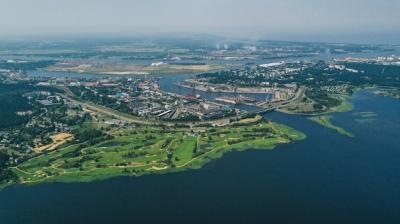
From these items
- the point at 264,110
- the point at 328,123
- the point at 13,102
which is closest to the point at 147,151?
the point at 264,110

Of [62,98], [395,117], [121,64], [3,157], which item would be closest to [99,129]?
[3,157]

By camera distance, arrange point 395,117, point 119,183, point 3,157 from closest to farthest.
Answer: point 119,183
point 3,157
point 395,117

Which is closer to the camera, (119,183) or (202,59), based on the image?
(119,183)

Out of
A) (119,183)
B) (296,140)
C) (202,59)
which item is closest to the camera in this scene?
(119,183)

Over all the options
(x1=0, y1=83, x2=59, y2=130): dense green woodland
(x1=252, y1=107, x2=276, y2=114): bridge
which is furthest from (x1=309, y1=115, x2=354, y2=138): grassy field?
(x1=0, y1=83, x2=59, y2=130): dense green woodland

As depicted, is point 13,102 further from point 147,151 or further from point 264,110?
point 264,110

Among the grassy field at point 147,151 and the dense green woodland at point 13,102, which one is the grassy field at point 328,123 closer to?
the grassy field at point 147,151

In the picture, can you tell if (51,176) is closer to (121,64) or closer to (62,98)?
(62,98)

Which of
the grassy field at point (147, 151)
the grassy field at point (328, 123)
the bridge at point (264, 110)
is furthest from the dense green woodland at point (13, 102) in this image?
the grassy field at point (328, 123)
